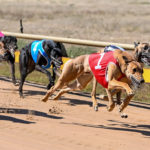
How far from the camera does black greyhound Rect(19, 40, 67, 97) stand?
1009 cm

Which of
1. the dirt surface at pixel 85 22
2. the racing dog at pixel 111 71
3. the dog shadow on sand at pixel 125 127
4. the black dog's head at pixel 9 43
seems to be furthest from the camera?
the dirt surface at pixel 85 22

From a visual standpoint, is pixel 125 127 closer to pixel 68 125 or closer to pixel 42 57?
pixel 68 125

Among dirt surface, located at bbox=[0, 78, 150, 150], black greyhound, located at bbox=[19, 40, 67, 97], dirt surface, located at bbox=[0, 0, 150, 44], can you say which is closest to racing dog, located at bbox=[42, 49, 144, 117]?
dirt surface, located at bbox=[0, 78, 150, 150]

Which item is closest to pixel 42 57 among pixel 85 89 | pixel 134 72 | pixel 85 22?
pixel 85 89

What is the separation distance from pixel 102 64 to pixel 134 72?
0.67 m

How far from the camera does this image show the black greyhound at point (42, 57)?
1009 cm

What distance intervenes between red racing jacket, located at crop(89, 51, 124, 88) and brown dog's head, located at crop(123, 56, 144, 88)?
0.23 m

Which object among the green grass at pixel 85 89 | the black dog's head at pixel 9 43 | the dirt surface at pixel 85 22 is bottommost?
the green grass at pixel 85 89

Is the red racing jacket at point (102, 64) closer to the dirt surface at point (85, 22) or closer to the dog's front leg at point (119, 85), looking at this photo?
the dog's front leg at point (119, 85)

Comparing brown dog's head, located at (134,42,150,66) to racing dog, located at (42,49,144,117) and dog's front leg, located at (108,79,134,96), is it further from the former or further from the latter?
dog's front leg, located at (108,79,134,96)

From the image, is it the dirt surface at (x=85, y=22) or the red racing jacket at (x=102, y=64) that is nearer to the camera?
the red racing jacket at (x=102, y=64)

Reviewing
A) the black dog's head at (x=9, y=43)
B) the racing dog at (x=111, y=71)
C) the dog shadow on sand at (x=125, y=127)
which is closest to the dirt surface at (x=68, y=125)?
the dog shadow on sand at (x=125, y=127)

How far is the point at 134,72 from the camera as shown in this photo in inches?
278

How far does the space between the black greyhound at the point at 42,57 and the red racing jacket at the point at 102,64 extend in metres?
2.34
